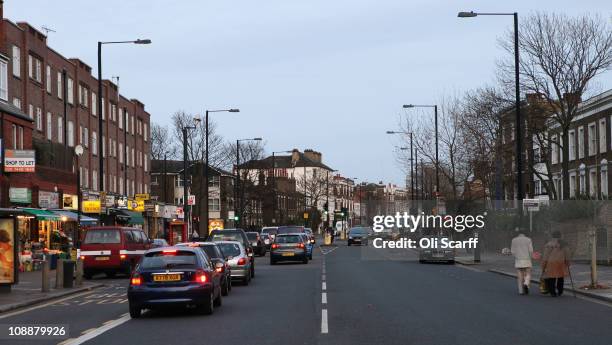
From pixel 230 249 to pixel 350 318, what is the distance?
1135 centimetres

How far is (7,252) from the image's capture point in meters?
23.4

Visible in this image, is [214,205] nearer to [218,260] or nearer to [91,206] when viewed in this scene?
[91,206]

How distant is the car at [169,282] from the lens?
16.7 meters

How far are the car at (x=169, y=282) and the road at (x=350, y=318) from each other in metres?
0.36

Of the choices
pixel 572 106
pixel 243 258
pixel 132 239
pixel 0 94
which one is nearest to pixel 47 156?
pixel 0 94

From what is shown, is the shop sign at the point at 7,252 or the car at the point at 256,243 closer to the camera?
the shop sign at the point at 7,252

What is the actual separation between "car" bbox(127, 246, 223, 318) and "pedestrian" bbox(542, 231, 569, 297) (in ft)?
30.2

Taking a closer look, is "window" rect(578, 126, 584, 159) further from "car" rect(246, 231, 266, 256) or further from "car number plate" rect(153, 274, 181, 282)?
"car number plate" rect(153, 274, 181, 282)

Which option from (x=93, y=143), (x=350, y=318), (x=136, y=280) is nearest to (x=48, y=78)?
(x=93, y=143)

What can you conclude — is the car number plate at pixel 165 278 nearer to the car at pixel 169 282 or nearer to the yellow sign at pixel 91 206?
the car at pixel 169 282

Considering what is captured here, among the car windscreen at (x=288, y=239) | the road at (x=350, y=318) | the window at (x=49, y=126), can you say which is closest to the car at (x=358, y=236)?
the window at (x=49, y=126)

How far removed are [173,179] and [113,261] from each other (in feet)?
263

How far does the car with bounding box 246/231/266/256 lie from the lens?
→ 53625mm

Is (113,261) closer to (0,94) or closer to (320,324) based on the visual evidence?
(0,94)
